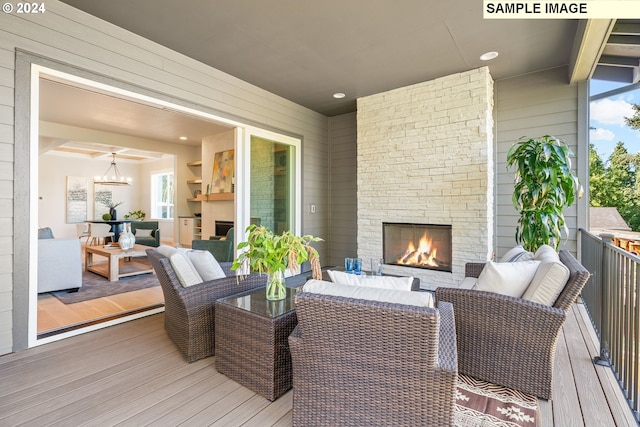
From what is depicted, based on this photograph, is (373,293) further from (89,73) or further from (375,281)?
(89,73)

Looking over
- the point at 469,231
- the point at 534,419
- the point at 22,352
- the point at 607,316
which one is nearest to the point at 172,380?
the point at 22,352

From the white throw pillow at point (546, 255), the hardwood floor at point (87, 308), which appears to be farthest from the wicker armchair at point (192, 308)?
the white throw pillow at point (546, 255)

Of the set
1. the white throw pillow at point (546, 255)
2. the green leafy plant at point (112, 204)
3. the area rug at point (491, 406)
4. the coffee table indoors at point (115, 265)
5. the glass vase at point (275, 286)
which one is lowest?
the area rug at point (491, 406)

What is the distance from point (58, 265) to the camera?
4023 mm

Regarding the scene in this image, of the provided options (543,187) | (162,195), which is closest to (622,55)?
(543,187)

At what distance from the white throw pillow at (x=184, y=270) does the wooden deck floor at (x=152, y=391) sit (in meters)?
0.61

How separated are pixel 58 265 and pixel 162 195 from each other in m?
6.61

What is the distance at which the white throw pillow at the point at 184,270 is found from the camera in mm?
2418

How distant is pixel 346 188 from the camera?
571cm

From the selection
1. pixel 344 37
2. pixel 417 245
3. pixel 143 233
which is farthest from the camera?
pixel 143 233

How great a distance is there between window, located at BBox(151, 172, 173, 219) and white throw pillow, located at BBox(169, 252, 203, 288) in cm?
840

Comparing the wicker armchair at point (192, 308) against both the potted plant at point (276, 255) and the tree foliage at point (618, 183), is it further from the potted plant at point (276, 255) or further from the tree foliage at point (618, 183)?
the tree foliage at point (618, 183)

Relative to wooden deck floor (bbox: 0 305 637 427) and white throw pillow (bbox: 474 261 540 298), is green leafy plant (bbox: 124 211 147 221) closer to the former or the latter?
wooden deck floor (bbox: 0 305 637 427)

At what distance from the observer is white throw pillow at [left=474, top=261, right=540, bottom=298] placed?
2008 millimetres
